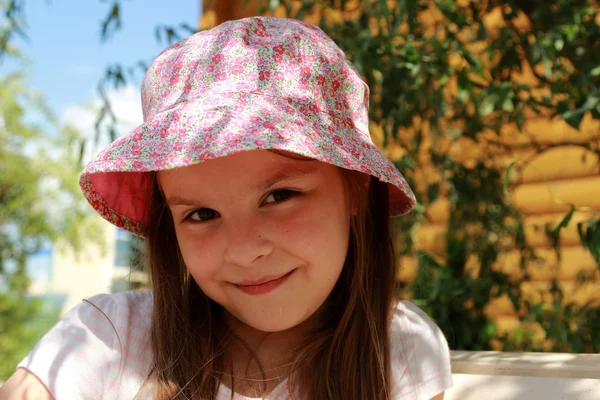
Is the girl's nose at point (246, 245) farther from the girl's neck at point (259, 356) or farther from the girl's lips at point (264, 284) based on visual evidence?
the girl's neck at point (259, 356)

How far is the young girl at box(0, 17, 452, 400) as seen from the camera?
1369 mm

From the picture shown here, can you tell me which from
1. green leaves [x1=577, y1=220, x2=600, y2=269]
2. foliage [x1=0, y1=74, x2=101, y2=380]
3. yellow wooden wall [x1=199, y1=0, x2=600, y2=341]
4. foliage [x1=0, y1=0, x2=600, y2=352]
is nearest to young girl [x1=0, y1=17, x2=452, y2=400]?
green leaves [x1=577, y1=220, x2=600, y2=269]

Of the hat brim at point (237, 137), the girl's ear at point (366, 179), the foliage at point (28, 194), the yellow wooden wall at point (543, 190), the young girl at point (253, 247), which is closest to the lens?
the hat brim at point (237, 137)

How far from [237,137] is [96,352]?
565mm

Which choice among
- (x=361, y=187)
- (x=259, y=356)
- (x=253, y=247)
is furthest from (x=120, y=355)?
(x=361, y=187)

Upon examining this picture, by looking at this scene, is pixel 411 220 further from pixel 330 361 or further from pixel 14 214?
pixel 14 214

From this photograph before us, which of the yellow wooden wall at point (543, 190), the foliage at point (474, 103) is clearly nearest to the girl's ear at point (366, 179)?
the foliage at point (474, 103)

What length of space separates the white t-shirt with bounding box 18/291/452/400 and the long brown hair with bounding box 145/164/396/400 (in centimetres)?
4

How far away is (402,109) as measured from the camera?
2.44 meters

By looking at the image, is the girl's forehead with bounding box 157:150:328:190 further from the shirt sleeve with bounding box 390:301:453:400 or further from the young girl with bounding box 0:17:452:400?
the shirt sleeve with bounding box 390:301:453:400

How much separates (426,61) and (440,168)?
2.40ft

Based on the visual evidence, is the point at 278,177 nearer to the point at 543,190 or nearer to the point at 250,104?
the point at 250,104

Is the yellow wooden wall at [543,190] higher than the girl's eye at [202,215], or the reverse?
the girl's eye at [202,215]

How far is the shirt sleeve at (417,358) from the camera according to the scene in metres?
1.56
